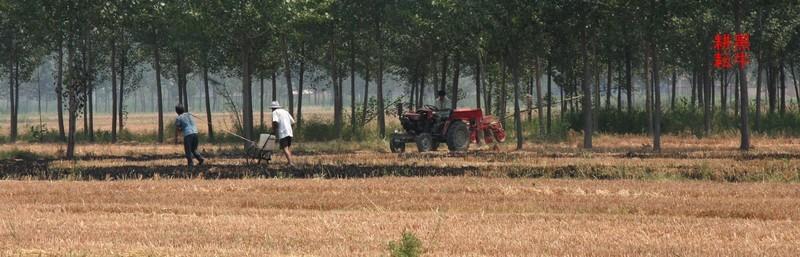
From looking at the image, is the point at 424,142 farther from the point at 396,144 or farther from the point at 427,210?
the point at 427,210

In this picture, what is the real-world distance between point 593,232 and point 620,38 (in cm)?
3444

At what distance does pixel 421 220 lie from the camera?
17453 mm

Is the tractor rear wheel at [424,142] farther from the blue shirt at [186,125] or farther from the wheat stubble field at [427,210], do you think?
the blue shirt at [186,125]

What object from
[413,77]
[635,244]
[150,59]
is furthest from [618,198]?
[150,59]

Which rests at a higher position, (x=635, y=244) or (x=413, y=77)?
(x=413, y=77)

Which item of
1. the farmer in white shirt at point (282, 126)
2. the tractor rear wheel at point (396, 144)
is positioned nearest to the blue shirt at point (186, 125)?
the farmer in white shirt at point (282, 126)

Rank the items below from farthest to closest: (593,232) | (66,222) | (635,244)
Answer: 1. (66,222)
2. (593,232)
3. (635,244)

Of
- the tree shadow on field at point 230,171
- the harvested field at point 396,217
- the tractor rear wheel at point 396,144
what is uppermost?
the tractor rear wheel at point 396,144

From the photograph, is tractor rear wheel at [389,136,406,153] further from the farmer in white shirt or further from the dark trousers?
the dark trousers

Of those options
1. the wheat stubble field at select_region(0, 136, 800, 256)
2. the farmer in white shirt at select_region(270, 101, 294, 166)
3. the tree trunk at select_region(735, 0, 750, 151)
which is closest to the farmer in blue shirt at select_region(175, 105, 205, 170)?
the wheat stubble field at select_region(0, 136, 800, 256)

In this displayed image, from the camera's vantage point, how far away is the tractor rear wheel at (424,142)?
37.2 m

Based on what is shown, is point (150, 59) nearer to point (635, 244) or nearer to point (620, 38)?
point (620, 38)

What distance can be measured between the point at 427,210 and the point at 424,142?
59.0ft

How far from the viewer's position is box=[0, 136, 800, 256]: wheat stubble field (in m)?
14.5
